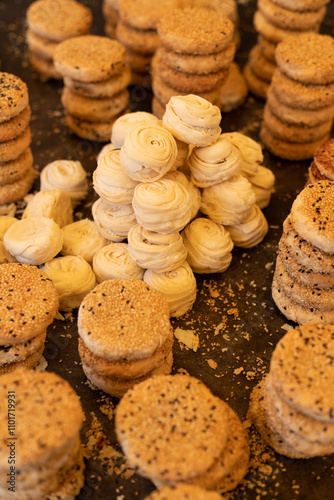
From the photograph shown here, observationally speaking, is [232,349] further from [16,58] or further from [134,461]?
[16,58]

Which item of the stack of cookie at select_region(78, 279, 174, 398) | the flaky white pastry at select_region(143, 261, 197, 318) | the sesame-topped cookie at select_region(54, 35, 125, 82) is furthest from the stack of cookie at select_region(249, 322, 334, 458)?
the sesame-topped cookie at select_region(54, 35, 125, 82)

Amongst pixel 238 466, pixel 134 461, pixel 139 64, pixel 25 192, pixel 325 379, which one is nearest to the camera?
pixel 134 461

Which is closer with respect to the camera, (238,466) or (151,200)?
(238,466)

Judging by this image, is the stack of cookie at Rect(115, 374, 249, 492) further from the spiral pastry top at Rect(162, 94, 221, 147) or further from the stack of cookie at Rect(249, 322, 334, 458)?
the spiral pastry top at Rect(162, 94, 221, 147)

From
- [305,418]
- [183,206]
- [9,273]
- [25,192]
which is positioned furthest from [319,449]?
[25,192]

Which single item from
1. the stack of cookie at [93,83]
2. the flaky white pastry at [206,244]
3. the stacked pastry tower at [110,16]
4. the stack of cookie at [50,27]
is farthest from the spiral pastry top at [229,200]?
the stacked pastry tower at [110,16]

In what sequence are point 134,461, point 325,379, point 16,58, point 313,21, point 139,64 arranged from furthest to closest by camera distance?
point 16,58 → point 139,64 → point 313,21 → point 325,379 → point 134,461
